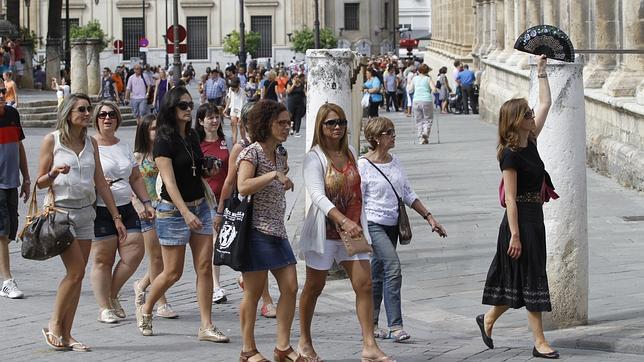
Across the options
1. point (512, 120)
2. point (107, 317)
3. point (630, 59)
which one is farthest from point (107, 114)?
point (630, 59)

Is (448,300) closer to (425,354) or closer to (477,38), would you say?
(425,354)

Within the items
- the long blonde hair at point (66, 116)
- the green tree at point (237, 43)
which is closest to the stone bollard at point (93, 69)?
the long blonde hair at point (66, 116)

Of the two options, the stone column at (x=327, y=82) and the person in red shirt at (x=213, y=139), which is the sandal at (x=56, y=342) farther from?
the stone column at (x=327, y=82)

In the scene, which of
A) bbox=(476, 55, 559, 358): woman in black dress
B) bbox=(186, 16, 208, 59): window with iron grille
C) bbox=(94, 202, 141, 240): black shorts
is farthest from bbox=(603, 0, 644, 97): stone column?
bbox=(186, 16, 208, 59): window with iron grille

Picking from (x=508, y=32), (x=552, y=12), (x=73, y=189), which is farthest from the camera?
(x=508, y=32)

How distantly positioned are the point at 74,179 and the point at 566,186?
3.12m

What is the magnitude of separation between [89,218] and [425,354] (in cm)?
227

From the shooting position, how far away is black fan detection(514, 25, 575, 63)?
9.49 m

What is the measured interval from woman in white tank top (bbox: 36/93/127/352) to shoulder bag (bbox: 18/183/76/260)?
3.9 inches

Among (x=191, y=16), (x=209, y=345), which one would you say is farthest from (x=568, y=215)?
(x=191, y=16)

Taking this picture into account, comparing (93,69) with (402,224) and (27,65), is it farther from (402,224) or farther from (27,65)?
(402,224)

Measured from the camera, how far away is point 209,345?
9.38 metres

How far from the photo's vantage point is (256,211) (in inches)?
332

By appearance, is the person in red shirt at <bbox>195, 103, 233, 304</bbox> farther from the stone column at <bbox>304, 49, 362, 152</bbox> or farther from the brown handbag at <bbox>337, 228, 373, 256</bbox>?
the brown handbag at <bbox>337, 228, 373, 256</bbox>
